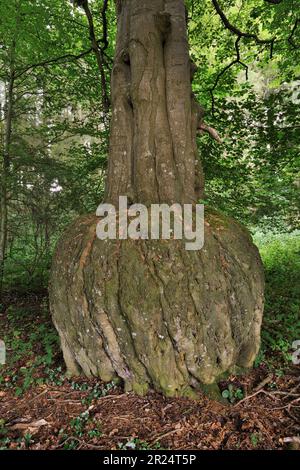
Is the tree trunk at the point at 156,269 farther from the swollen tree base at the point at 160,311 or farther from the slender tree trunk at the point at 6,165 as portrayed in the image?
the slender tree trunk at the point at 6,165

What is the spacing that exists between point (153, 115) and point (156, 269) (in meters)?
1.66

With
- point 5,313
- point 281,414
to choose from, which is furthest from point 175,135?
point 5,313

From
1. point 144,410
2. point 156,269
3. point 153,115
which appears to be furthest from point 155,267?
point 153,115

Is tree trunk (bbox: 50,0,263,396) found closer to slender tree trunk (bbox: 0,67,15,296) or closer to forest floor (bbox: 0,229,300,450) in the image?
forest floor (bbox: 0,229,300,450)

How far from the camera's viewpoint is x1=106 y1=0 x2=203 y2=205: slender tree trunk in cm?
297

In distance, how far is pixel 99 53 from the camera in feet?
13.9

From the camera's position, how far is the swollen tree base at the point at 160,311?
2492mm

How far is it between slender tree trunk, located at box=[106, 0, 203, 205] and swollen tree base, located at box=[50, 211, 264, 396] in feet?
2.09

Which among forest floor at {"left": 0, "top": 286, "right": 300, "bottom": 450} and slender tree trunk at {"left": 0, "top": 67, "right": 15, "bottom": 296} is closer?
forest floor at {"left": 0, "top": 286, "right": 300, "bottom": 450}

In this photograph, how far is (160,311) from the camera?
2469 mm

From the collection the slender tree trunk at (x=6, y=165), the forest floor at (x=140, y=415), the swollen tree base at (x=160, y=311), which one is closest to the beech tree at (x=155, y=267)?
the swollen tree base at (x=160, y=311)

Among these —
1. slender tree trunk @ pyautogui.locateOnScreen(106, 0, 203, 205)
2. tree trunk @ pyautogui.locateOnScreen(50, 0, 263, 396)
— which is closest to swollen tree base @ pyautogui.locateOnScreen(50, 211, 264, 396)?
tree trunk @ pyautogui.locateOnScreen(50, 0, 263, 396)

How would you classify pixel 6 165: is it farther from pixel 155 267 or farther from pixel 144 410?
pixel 144 410

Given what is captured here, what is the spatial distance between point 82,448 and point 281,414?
160 centimetres
